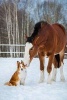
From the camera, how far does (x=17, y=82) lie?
3.04 meters

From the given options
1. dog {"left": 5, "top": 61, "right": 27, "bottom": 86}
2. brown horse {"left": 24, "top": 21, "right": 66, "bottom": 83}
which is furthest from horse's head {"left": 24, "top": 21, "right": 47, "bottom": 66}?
dog {"left": 5, "top": 61, "right": 27, "bottom": 86}

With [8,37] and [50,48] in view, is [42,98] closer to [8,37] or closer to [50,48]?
[50,48]

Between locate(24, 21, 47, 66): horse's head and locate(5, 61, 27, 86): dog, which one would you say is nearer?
locate(24, 21, 47, 66): horse's head

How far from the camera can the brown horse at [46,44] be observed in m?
2.95

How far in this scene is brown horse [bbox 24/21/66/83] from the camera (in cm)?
295

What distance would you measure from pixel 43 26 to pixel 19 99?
4.48 ft

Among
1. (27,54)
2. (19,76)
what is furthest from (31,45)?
(19,76)

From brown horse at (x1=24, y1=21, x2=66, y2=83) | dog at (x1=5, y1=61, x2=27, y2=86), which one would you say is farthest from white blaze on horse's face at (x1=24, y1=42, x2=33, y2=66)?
dog at (x1=5, y1=61, x2=27, y2=86)

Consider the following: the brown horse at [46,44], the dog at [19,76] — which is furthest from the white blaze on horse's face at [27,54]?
the dog at [19,76]

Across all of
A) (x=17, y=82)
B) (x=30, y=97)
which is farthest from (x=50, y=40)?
(x=30, y=97)

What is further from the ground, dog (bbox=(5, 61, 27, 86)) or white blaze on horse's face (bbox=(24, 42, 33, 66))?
white blaze on horse's face (bbox=(24, 42, 33, 66))

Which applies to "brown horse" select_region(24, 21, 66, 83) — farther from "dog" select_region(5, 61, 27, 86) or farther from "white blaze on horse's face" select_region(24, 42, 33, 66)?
"dog" select_region(5, 61, 27, 86)

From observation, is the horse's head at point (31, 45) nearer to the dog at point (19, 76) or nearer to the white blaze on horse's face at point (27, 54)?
the white blaze on horse's face at point (27, 54)

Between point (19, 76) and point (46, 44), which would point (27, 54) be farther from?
point (46, 44)
